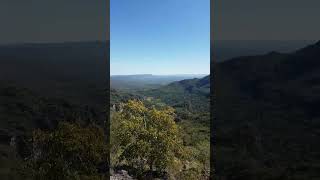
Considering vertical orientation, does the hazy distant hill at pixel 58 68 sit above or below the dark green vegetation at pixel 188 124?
above

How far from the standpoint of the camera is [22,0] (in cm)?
3008

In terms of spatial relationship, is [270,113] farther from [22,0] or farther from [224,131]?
[22,0]

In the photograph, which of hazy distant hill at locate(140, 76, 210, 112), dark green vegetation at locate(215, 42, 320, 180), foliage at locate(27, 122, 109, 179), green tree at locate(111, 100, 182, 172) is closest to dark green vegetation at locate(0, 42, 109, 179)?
foliage at locate(27, 122, 109, 179)

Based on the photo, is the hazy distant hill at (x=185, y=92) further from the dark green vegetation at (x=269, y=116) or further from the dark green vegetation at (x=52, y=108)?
the dark green vegetation at (x=52, y=108)

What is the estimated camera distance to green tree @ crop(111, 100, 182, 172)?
16.6 meters

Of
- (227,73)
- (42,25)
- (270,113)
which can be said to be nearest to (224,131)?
(270,113)

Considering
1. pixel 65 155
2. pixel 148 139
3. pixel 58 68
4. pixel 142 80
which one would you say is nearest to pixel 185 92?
pixel 142 80

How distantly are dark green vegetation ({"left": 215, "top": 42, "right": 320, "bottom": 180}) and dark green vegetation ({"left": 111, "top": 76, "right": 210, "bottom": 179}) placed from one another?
51.4 inches

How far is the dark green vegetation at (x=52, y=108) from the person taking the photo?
12680mm

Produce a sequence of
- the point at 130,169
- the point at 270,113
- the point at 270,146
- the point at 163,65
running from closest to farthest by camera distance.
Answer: the point at 130,169 → the point at 270,146 → the point at 270,113 → the point at 163,65

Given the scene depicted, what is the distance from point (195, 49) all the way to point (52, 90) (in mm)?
11664

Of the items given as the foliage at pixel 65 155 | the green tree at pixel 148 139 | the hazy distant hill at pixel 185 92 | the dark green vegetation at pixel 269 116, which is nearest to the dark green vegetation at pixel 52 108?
the foliage at pixel 65 155

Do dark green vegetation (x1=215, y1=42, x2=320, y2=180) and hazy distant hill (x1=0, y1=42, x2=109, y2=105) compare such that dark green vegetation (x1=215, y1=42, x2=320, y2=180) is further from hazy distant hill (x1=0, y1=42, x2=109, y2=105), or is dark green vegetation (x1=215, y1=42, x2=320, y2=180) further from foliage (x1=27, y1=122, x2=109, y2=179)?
hazy distant hill (x1=0, y1=42, x2=109, y2=105)

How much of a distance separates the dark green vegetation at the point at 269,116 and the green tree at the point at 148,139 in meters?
4.67
